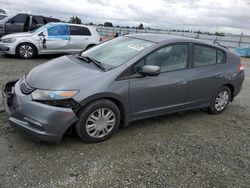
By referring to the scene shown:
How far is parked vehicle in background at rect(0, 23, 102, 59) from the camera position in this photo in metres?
10.8

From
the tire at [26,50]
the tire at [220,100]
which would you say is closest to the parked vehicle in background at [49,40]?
the tire at [26,50]

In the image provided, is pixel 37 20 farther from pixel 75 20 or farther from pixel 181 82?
pixel 75 20

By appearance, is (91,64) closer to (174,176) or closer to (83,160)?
(83,160)

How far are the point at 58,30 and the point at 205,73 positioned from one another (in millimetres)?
7913

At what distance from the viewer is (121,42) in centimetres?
497

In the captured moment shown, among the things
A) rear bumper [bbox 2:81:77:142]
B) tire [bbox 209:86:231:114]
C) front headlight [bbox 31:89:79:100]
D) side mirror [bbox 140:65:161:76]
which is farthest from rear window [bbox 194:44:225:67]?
rear bumper [bbox 2:81:77:142]

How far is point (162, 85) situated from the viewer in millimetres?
4418

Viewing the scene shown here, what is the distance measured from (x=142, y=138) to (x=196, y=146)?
82cm

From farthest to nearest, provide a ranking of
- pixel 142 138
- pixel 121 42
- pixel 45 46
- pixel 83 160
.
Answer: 1. pixel 45 46
2. pixel 121 42
3. pixel 142 138
4. pixel 83 160

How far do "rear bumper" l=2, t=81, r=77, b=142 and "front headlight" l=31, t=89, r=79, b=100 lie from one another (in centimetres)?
9

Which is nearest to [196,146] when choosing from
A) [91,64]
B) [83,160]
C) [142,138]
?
[142,138]

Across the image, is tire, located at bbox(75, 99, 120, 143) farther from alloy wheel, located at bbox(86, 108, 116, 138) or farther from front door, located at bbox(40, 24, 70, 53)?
front door, located at bbox(40, 24, 70, 53)

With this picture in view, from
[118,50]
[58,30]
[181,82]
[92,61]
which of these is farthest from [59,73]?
[58,30]

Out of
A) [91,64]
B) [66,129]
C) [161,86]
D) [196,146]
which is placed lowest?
[196,146]
